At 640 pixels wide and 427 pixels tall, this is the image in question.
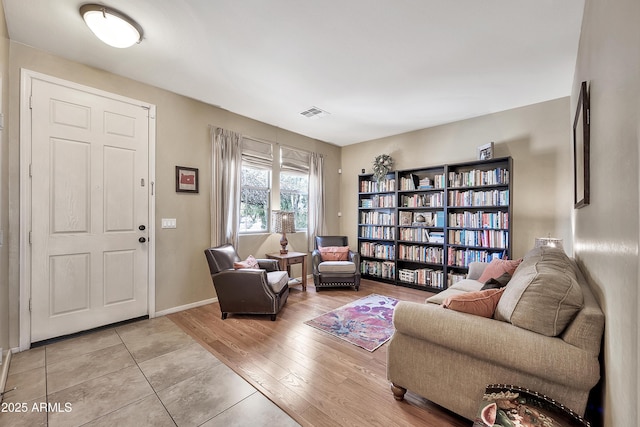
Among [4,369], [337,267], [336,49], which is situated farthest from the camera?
[337,267]

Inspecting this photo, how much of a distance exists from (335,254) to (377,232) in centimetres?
101

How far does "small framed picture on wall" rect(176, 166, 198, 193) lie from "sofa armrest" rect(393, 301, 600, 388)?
294cm

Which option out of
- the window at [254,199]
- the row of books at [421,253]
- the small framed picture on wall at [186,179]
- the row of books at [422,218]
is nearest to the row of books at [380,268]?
the row of books at [421,253]

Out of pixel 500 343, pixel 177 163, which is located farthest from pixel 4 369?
pixel 500 343

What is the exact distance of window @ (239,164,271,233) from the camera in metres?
4.08

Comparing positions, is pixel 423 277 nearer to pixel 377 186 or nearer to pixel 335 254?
pixel 335 254

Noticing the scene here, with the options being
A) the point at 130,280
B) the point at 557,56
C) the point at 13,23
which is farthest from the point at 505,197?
the point at 13,23

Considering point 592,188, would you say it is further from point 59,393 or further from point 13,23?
point 13,23

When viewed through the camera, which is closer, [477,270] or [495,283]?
[495,283]

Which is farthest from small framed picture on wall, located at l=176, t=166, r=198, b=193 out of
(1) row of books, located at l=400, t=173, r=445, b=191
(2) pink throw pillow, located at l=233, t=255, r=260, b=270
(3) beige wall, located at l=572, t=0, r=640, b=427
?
(3) beige wall, located at l=572, t=0, r=640, b=427

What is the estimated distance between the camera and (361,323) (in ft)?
9.61

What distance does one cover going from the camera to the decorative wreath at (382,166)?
476 cm

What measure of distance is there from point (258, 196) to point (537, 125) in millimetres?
4033

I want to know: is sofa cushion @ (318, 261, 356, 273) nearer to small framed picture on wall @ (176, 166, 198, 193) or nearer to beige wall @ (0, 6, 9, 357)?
small framed picture on wall @ (176, 166, 198, 193)
